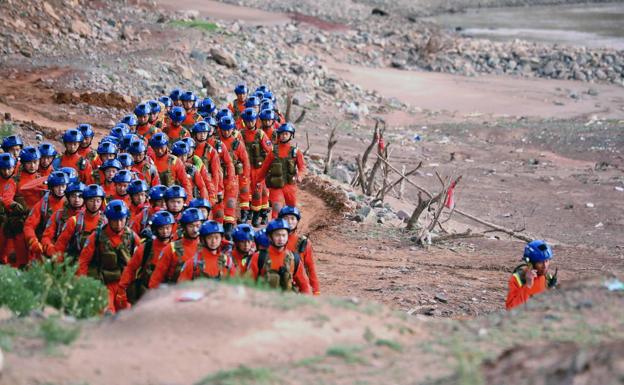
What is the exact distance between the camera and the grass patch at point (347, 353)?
7.39 metres

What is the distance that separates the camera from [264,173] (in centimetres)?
1608

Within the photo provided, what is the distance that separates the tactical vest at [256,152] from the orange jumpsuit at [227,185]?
736 mm

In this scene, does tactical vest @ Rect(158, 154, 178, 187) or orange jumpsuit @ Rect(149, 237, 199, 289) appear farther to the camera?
tactical vest @ Rect(158, 154, 178, 187)

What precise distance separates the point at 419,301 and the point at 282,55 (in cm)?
2194

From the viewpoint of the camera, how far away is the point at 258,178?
16250 mm

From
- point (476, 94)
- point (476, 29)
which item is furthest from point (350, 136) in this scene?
point (476, 29)

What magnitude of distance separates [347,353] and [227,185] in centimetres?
874

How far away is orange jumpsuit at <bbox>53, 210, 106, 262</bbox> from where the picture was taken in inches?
438

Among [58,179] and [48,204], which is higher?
[58,179]

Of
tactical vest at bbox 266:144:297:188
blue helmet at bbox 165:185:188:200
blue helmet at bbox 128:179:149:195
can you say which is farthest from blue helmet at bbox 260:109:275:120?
blue helmet at bbox 165:185:188:200

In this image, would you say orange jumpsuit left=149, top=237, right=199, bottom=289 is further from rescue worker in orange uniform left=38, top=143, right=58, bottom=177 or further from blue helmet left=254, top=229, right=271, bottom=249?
rescue worker in orange uniform left=38, top=143, right=58, bottom=177

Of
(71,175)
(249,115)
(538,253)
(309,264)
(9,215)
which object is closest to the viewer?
(309,264)

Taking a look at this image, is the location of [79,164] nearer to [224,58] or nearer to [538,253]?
[538,253]

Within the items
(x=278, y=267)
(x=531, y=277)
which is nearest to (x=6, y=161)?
(x=278, y=267)
